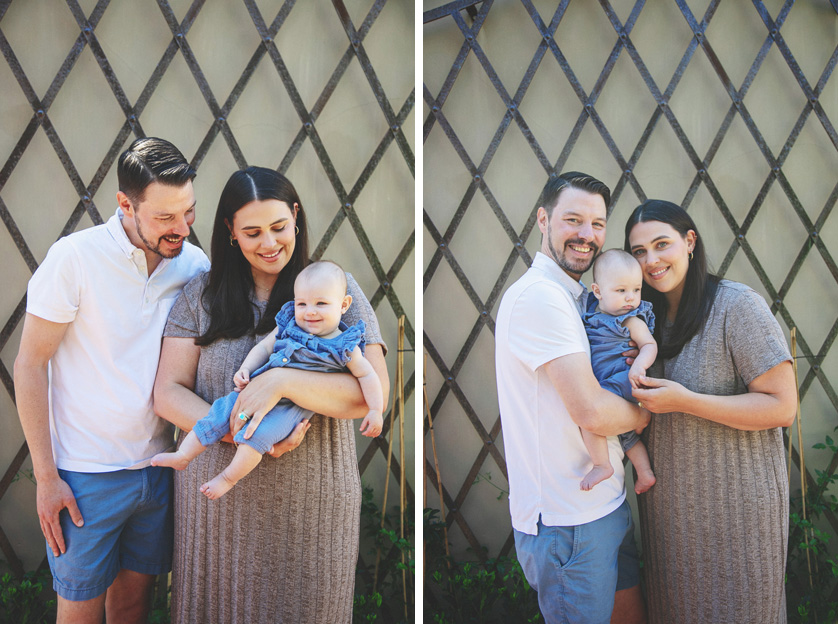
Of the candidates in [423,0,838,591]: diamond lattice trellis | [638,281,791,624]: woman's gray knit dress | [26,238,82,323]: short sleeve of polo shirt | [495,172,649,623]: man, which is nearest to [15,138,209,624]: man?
[26,238,82,323]: short sleeve of polo shirt

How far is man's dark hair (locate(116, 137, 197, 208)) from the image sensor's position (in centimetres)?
140

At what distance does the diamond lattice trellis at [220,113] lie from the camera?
1.41 m

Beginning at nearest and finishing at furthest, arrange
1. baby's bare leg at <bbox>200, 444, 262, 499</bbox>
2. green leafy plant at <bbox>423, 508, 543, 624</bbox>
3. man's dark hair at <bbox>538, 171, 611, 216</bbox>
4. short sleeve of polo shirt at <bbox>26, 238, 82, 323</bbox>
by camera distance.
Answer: baby's bare leg at <bbox>200, 444, 262, 499</bbox> < short sleeve of polo shirt at <bbox>26, 238, 82, 323</bbox> < man's dark hair at <bbox>538, 171, 611, 216</bbox> < green leafy plant at <bbox>423, 508, 543, 624</bbox>

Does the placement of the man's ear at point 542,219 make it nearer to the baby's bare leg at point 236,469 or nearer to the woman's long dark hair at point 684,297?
the woman's long dark hair at point 684,297

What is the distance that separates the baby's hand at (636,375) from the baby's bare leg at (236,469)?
0.83 metres

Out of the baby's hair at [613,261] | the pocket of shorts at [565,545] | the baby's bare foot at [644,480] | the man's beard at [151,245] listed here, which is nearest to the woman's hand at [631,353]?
the baby's hair at [613,261]

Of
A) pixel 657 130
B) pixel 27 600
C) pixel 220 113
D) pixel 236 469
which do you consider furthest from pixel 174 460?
pixel 657 130

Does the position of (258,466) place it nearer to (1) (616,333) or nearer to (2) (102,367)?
(2) (102,367)

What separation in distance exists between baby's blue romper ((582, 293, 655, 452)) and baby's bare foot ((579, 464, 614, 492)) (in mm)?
165

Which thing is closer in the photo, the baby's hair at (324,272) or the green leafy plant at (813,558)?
the baby's hair at (324,272)

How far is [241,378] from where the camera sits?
1315 mm

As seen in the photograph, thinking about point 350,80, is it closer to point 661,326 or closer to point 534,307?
point 534,307

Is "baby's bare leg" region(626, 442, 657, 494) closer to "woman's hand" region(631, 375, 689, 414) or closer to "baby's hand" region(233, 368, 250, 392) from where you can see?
"woman's hand" region(631, 375, 689, 414)

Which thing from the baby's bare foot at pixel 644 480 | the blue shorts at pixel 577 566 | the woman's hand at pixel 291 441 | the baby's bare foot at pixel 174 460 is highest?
the woman's hand at pixel 291 441
